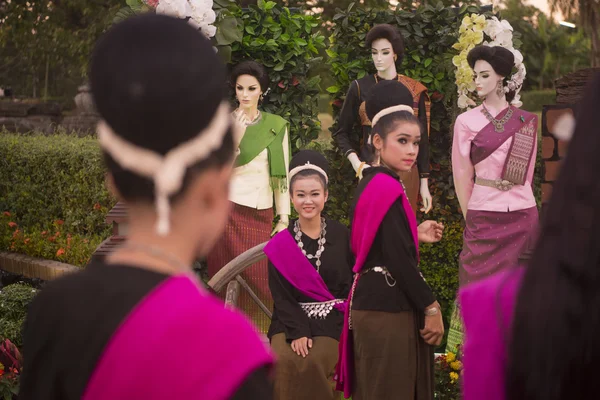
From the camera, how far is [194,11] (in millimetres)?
6348

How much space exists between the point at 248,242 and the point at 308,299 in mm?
1969

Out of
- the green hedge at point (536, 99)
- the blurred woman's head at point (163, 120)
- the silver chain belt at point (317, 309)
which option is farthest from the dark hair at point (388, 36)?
the green hedge at point (536, 99)

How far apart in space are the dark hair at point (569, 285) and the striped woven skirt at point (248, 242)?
16.7 ft

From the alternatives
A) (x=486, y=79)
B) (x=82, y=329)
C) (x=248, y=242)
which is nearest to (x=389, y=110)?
(x=486, y=79)

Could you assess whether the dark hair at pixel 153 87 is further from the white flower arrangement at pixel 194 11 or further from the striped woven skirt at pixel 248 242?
the striped woven skirt at pixel 248 242

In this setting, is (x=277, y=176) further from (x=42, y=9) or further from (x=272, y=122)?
(x=42, y=9)

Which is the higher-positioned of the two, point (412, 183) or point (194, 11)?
point (194, 11)

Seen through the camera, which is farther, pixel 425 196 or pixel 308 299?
pixel 425 196

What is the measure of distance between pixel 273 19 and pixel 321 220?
2.77 metres

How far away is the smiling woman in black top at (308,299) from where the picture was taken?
4.63m

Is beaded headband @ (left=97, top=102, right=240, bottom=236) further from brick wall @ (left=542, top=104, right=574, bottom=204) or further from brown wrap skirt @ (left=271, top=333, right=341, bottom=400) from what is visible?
brick wall @ (left=542, top=104, right=574, bottom=204)

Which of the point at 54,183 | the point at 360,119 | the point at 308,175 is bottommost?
the point at 54,183

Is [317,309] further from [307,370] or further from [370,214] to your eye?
[370,214]

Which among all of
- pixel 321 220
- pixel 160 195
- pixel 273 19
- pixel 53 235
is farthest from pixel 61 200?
pixel 160 195
